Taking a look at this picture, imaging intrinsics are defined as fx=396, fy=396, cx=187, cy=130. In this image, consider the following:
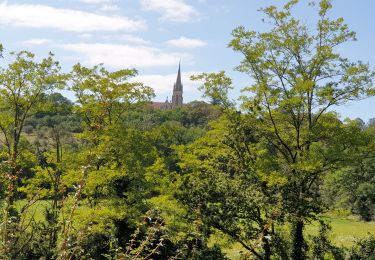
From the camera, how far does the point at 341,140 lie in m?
17.0

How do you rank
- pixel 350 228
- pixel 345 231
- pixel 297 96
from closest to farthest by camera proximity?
pixel 297 96, pixel 345 231, pixel 350 228

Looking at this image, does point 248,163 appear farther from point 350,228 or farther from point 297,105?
point 350,228

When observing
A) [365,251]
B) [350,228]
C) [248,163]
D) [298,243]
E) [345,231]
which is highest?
[248,163]

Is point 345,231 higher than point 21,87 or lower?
lower

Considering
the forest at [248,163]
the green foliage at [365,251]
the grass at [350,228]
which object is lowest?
the grass at [350,228]

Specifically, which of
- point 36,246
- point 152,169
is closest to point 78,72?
point 152,169

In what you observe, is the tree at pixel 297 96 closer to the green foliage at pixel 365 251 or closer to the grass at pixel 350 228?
the green foliage at pixel 365 251

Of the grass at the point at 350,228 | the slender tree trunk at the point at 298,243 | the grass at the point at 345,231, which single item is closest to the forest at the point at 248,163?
the slender tree trunk at the point at 298,243

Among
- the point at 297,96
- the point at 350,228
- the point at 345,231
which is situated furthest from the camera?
the point at 350,228

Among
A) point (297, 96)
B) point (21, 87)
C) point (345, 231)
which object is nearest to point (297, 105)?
point (297, 96)

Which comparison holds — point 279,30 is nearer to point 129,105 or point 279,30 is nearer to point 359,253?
point 129,105

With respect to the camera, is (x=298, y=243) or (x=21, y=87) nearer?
(x=298, y=243)

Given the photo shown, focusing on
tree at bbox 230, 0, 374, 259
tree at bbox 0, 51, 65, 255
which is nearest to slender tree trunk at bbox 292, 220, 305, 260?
tree at bbox 230, 0, 374, 259

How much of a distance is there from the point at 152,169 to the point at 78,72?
8.09 meters
